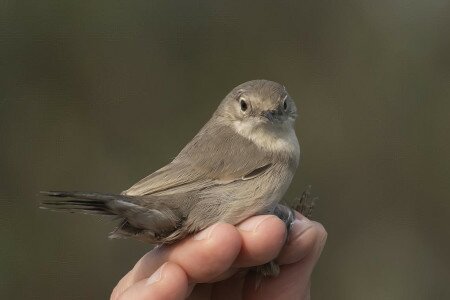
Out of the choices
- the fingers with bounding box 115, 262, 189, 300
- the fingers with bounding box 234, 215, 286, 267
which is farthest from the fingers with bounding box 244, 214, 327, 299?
the fingers with bounding box 115, 262, 189, 300

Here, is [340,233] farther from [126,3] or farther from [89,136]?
[126,3]

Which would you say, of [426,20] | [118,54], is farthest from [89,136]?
[426,20]

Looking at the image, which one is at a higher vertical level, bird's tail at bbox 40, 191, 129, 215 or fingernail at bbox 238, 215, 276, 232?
bird's tail at bbox 40, 191, 129, 215

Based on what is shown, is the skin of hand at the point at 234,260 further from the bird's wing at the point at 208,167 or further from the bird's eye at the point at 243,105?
the bird's eye at the point at 243,105

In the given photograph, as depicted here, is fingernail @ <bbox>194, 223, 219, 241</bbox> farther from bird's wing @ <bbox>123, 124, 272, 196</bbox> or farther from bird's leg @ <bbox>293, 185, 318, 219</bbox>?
bird's leg @ <bbox>293, 185, 318, 219</bbox>

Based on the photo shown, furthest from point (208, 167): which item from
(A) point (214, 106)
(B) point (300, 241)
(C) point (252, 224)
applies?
(A) point (214, 106)

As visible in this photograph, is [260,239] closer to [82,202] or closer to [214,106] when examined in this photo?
[82,202]

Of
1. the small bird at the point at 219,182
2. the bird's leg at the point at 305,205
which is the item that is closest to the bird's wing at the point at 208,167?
the small bird at the point at 219,182
